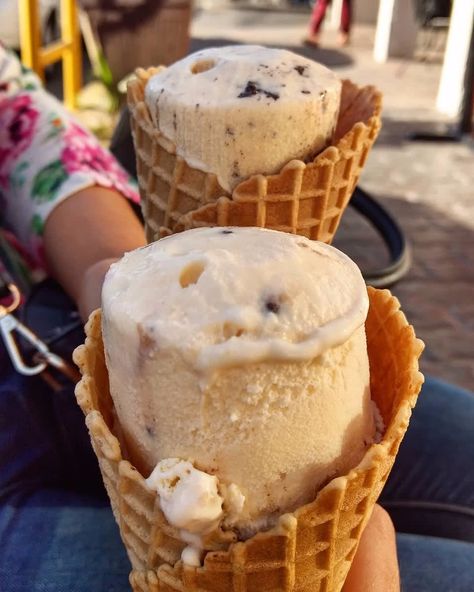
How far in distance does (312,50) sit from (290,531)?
354 inches

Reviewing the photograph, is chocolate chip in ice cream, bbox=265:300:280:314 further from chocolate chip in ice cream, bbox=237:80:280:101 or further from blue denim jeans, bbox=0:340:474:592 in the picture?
blue denim jeans, bbox=0:340:474:592

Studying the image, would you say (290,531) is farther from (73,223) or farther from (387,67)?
(387,67)

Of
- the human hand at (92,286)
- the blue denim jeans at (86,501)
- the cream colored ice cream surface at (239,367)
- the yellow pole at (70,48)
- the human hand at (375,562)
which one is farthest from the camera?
the yellow pole at (70,48)

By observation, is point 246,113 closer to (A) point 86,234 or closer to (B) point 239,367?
(B) point 239,367

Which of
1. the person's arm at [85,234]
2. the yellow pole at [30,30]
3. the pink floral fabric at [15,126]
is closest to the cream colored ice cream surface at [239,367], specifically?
the person's arm at [85,234]

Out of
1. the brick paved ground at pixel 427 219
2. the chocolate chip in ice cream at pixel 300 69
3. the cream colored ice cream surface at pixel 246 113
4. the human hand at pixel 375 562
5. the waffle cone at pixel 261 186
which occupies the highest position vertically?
the chocolate chip in ice cream at pixel 300 69

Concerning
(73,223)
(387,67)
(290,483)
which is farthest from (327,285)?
(387,67)

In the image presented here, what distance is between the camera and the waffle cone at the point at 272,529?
24.3 inches

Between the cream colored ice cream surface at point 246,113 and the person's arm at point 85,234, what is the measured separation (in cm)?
44

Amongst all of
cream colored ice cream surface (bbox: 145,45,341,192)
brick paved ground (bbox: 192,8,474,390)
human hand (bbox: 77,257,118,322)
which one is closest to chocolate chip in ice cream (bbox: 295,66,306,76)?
cream colored ice cream surface (bbox: 145,45,341,192)

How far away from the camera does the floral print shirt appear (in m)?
1.38

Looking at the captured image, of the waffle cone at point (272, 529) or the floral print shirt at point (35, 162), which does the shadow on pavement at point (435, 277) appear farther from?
the waffle cone at point (272, 529)

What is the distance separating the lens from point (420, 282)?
11.4 ft

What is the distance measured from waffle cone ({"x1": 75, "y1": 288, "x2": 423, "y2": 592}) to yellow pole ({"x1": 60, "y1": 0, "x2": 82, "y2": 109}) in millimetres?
4540
